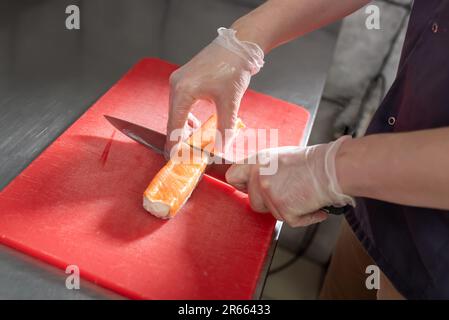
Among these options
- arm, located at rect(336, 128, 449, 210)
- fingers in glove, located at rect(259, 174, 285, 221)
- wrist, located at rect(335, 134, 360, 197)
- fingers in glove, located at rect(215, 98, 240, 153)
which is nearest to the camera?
arm, located at rect(336, 128, 449, 210)

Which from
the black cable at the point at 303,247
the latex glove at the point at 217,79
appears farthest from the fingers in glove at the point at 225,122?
the black cable at the point at 303,247

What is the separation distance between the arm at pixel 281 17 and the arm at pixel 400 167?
0.41 metres

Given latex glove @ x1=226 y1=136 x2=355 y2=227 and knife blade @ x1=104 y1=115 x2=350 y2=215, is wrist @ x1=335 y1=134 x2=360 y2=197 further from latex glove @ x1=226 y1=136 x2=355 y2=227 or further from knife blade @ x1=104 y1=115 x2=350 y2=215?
knife blade @ x1=104 y1=115 x2=350 y2=215

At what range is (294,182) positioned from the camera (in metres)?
1.05

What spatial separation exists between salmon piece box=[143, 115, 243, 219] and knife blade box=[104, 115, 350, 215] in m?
0.03

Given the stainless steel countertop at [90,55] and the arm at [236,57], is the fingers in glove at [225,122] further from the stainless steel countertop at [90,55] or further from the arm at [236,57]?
the stainless steel countertop at [90,55]

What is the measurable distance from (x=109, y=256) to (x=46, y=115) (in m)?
0.53

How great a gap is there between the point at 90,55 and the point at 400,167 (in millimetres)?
1079

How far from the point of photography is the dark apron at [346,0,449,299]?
0.99 m

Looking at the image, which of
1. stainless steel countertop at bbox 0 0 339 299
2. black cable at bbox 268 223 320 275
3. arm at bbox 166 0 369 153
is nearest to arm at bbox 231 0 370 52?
arm at bbox 166 0 369 153

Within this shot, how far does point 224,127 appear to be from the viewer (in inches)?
48.3

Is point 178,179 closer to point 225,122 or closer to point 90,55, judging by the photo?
point 225,122

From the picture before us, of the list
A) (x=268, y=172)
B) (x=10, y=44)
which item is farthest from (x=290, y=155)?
(x=10, y=44)

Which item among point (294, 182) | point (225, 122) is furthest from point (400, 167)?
point (225, 122)
